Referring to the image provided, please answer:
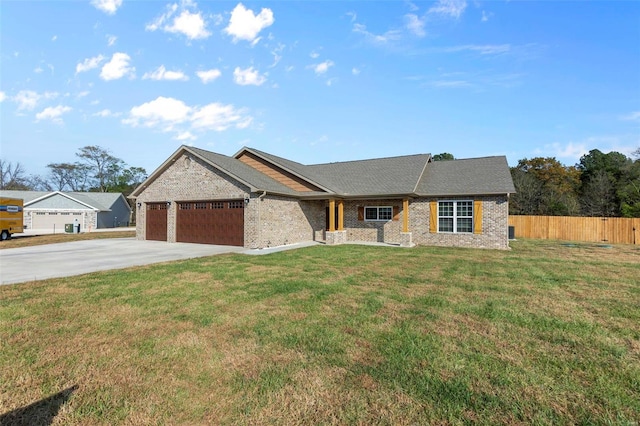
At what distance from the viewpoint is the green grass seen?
2.73 m

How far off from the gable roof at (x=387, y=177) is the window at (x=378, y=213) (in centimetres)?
141

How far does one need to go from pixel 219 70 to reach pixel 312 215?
971 centimetres

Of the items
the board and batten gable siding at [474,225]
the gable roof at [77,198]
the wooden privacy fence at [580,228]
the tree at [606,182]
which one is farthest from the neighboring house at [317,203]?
the gable roof at [77,198]

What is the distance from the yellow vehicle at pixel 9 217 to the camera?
67.2 feet

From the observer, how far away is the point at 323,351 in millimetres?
3812

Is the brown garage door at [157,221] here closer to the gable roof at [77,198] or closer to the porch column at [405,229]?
the porch column at [405,229]

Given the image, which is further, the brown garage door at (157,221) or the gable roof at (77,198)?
the gable roof at (77,198)

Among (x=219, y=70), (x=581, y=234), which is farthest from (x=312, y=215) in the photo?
(x=581, y=234)

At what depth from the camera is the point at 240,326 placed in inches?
184

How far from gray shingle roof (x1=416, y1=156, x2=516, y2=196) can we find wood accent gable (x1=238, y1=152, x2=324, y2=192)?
21.7 feet

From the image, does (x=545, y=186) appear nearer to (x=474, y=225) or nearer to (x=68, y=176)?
(x=474, y=225)

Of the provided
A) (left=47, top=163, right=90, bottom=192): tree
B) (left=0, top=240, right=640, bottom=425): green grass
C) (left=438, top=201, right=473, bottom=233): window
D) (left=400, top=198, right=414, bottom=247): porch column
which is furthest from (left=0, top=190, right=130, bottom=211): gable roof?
(left=438, top=201, right=473, bottom=233): window

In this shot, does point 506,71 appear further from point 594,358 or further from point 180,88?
point 180,88

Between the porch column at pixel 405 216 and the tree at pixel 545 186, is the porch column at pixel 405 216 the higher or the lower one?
the lower one
